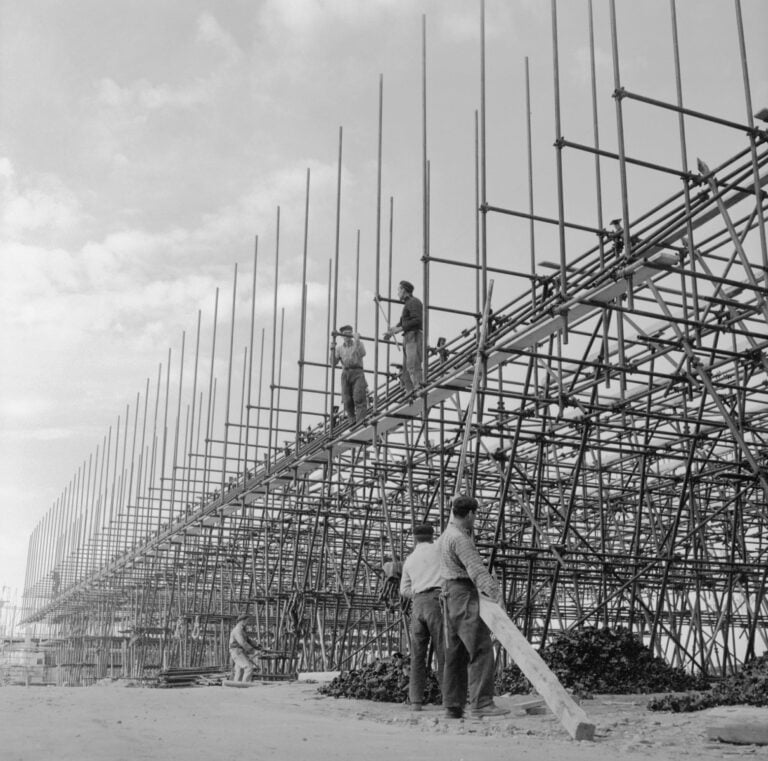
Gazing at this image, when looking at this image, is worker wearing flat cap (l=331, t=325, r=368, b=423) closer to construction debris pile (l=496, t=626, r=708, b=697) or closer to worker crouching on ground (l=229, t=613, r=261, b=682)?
worker crouching on ground (l=229, t=613, r=261, b=682)

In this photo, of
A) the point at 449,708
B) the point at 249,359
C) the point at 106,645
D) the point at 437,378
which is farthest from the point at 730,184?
the point at 106,645

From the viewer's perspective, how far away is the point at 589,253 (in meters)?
12.8

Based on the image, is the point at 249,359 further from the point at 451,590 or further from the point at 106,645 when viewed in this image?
the point at 106,645

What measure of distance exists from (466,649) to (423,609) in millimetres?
735

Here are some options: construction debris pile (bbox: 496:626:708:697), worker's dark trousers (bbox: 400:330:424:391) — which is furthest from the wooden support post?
worker's dark trousers (bbox: 400:330:424:391)

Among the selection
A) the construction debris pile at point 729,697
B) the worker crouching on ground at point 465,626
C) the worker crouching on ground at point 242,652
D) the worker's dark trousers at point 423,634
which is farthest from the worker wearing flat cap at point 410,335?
the construction debris pile at point 729,697

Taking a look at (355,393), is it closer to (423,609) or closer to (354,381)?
(354,381)

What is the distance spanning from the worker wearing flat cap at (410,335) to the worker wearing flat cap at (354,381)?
2.09 metres

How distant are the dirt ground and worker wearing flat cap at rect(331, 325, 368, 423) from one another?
8.21 meters

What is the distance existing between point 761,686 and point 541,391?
27.1 ft

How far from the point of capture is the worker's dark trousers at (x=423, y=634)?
8.09 meters

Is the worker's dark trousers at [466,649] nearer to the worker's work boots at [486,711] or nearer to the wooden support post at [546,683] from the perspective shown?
the worker's work boots at [486,711]

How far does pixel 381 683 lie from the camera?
9.84 m

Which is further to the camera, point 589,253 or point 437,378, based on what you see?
point 437,378
